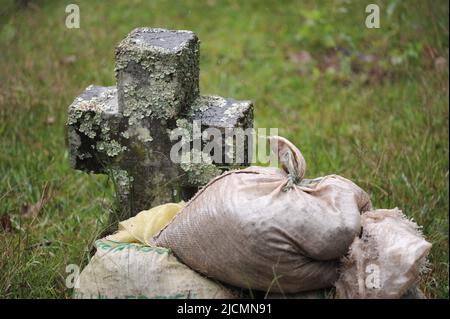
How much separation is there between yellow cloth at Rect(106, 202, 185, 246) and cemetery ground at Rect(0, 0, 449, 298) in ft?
0.72

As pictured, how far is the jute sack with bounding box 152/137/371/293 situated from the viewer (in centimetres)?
206

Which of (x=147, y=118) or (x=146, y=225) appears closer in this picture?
(x=146, y=225)

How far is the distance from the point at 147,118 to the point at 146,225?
17.4 inches

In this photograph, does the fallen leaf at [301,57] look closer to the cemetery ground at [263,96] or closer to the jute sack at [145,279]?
the cemetery ground at [263,96]

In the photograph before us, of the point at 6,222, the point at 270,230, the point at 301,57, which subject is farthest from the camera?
the point at 301,57

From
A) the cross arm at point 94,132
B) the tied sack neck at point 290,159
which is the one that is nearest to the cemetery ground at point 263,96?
the cross arm at point 94,132

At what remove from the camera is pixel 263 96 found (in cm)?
491

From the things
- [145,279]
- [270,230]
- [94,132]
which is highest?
[94,132]

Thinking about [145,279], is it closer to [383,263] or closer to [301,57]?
[383,263]

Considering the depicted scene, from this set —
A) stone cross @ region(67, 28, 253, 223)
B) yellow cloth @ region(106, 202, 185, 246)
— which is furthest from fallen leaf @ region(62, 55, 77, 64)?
yellow cloth @ region(106, 202, 185, 246)

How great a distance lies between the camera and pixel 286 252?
2064 mm

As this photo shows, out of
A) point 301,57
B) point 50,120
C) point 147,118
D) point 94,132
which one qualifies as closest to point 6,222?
point 94,132

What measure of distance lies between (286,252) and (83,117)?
3.63 feet

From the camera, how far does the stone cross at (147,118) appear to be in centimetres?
261
